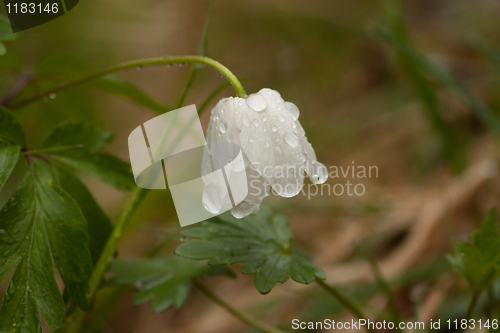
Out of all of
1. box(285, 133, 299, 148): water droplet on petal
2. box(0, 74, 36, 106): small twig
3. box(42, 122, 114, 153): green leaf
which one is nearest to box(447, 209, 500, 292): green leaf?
box(285, 133, 299, 148): water droplet on petal

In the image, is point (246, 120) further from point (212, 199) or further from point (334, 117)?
point (334, 117)

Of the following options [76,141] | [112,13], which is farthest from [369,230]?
[112,13]

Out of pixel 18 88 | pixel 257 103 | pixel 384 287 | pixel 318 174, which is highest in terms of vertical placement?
pixel 257 103

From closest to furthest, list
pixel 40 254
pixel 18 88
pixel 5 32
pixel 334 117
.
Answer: pixel 40 254 < pixel 5 32 < pixel 18 88 < pixel 334 117

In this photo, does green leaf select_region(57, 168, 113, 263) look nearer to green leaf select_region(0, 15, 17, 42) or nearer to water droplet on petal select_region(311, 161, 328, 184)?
green leaf select_region(0, 15, 17, 42)

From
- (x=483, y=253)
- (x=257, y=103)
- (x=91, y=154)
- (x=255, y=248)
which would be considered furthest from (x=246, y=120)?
(x=483, y=253)
